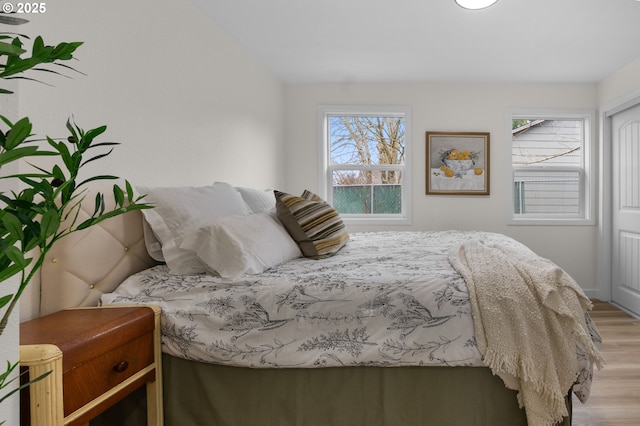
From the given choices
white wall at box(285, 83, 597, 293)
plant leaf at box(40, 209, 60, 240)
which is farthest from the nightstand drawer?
white wall at box(285, 83, 597, 293)

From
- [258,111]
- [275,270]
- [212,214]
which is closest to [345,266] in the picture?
[275,270]

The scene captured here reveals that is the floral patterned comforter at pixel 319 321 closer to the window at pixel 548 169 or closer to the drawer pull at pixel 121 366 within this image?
the drawer pull at pixel 121 366

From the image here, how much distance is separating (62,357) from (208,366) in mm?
630

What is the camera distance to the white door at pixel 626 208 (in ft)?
12.8

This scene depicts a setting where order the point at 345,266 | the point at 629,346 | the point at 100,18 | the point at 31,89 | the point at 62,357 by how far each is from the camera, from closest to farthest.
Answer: the point at 62,357 → the point at 31,89 → the point at 100,18 → the point at 345,266 → the point at 629,346

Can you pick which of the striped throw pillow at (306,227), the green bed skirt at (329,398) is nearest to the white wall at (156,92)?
the striped throw pillow at (306,227)

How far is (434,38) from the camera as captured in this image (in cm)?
335

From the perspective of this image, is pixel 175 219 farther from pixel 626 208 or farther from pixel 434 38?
pixel 626 208

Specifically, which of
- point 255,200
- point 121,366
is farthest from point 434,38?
point 121,366

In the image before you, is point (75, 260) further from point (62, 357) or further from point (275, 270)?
point (275, 270)

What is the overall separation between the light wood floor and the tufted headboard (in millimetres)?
2121

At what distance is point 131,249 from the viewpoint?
1903mm

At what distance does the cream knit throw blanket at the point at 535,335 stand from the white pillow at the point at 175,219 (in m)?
1.19

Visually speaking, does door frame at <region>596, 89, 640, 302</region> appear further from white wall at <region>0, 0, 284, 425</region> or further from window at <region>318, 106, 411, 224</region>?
white wall at <region>0, 0, 284, 425</region>
